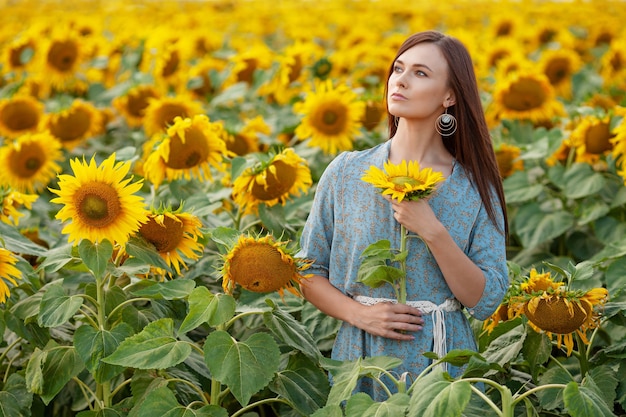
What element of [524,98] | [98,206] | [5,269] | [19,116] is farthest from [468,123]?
[19,116]

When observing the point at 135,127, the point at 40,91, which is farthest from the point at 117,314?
the point at 40,91


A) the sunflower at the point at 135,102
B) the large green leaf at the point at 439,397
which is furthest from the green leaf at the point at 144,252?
the sunflower at the point at 135,102

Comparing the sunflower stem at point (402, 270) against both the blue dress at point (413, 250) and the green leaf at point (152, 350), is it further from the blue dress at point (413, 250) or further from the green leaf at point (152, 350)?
the green leaf at point (152, 350)

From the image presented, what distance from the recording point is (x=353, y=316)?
224cm

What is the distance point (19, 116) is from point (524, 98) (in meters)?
2.20

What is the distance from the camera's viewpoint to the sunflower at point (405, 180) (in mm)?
2053

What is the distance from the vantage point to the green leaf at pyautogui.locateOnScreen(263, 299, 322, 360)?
7.48 ft

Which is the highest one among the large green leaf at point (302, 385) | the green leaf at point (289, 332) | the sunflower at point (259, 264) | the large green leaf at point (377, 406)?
the sunflower at point (259, 264)

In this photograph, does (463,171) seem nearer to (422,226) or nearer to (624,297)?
(422,226)

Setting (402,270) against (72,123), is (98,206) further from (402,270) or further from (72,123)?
(72,123)

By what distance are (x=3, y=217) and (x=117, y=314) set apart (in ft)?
1.54

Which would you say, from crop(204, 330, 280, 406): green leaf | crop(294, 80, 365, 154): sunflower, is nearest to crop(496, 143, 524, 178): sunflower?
crop(294, 80, 365, 154): sunflower

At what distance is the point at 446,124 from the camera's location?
2277 millimetres

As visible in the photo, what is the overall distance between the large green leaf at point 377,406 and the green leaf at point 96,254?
2.29 ft
